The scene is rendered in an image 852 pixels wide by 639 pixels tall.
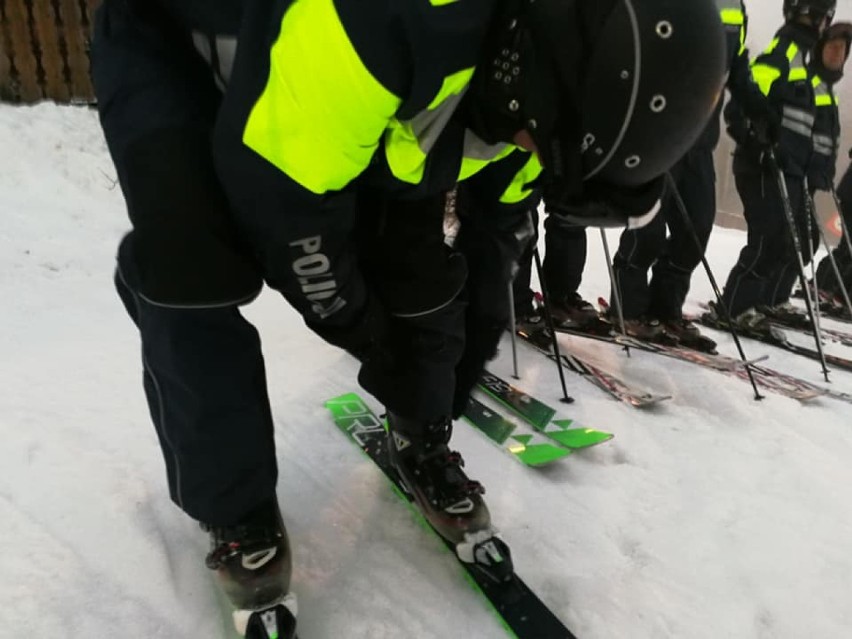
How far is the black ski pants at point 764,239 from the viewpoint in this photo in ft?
13.5

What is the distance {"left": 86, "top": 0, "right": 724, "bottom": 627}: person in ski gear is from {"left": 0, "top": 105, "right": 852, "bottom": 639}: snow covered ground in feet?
0.56

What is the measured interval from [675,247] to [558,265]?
82 cm

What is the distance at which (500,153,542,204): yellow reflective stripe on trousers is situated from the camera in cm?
140

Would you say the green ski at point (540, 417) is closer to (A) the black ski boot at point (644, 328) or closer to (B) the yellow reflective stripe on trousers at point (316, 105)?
(B) the yellow reflective stripe on trousers at point (316, 105)

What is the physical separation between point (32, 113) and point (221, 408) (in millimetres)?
5530

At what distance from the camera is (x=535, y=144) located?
0.98 meters

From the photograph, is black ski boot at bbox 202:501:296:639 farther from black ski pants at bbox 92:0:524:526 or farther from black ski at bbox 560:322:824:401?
black ski at bbox 560:322:824:401

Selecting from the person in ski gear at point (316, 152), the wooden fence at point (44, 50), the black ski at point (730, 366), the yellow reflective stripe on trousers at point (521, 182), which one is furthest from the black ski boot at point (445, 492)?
the wooden fence at point (44, 50)

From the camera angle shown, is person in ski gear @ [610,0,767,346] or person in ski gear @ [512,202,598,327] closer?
person in ski gear @ [512,202,598,327]

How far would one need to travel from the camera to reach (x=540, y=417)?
222 centimetres

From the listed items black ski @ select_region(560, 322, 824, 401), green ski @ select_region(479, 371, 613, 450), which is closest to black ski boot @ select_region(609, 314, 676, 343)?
black ski @ select_region(560, 322, 824, 401)

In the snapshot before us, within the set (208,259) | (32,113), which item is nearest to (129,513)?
(208,259)

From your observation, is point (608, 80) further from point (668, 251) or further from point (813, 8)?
point (813, 8)

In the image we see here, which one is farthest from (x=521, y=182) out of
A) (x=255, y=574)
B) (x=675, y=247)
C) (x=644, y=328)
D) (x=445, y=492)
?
(x=675, y=247)
